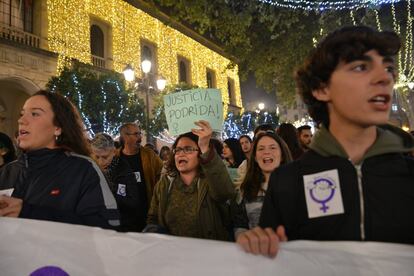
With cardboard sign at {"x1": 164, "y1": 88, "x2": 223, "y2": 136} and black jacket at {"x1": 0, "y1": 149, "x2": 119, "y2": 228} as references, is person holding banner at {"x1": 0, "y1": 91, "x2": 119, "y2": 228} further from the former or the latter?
cardboard sign at {"x1": 164, "y1": 88, "x2": 223, "y2": 136}

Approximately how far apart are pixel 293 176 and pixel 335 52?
553mm

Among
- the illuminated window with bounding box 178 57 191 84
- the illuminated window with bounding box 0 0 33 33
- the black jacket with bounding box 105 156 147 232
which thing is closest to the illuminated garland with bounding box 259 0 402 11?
the black jacket with bounding box 105 156 147 232

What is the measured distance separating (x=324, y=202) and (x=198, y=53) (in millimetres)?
32579

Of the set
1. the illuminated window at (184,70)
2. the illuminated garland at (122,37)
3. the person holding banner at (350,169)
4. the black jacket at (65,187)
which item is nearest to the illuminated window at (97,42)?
the illuminated garland at (122,37)

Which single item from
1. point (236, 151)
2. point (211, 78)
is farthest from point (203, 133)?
point (211, 78)

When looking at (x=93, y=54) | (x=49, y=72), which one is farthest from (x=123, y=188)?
(x=93, y=54)

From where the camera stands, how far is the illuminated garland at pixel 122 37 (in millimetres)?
19156

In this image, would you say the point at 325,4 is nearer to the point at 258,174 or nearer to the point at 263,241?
the point at 258,174

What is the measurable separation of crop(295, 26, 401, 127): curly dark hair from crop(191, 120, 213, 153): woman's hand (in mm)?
1266

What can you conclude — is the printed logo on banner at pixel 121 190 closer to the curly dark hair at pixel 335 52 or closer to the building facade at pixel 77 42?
the curly dark hair at pixel 335 52

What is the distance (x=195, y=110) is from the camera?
10.9 ft

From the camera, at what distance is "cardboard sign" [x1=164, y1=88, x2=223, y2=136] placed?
3.29m

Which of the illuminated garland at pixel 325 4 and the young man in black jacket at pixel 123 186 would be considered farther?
the illuminated garland at pixel 325 4

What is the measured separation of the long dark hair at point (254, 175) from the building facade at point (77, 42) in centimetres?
767
